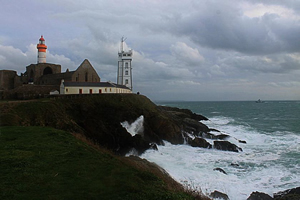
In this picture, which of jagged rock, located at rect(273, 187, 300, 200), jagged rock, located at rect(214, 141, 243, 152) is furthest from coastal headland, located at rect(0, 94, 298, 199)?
jagged rock, located at rect(273, 187, 300, 200)

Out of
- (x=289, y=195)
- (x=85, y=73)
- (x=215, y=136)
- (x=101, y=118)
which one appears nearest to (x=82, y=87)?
(x=85, y=73)

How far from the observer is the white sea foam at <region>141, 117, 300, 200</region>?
1557 centimetres

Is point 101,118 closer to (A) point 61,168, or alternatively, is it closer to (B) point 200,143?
(B) point 200,143

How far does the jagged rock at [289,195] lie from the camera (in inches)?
497

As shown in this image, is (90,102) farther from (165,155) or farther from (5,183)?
(5,183)

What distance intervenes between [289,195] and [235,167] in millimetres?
6609

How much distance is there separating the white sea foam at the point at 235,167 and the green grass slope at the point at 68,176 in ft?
18.2

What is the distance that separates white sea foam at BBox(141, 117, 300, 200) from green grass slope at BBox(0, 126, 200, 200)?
555 centimetres

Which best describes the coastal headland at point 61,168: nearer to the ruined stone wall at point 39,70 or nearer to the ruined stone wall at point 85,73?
the ruined stone wall at point 85,73

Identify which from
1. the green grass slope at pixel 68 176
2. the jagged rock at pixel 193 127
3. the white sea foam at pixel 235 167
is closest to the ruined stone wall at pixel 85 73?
the jagged rock at pixel 193 127

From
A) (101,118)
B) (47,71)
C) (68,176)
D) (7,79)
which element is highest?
(47,71)

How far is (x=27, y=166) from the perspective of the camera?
8.96 meters

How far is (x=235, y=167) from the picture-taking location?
771 inches

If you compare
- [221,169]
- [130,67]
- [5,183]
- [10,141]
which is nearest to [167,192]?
[5,183]
